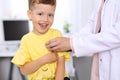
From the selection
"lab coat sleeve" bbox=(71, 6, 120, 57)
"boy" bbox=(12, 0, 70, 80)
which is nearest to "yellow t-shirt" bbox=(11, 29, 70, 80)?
"boy" bbox=(12, 0, 70, 80)

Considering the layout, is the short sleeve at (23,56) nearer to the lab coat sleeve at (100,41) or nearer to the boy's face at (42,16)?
the boy's face at (42,16)

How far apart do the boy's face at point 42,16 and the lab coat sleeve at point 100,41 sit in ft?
0.55

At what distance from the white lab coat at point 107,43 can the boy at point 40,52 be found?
0.14 m

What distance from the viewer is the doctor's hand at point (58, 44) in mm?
1199

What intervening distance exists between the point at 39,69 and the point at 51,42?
18 cm

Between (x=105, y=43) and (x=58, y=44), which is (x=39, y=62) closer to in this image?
(x=58, y=44)

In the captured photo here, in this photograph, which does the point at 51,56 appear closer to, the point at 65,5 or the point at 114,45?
the point at 114,45

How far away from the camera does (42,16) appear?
4.16ft

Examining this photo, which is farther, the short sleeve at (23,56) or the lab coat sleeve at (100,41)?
the short sleeve at (23,56)

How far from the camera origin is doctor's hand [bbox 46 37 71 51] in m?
1.20

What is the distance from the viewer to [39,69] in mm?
1269

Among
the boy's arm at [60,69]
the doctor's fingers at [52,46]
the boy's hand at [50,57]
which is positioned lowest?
the boy's arm at [60,69]

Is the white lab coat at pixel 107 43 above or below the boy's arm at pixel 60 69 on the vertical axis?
above

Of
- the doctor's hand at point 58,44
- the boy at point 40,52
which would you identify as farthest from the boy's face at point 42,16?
the doctor's hand at point 58,44
